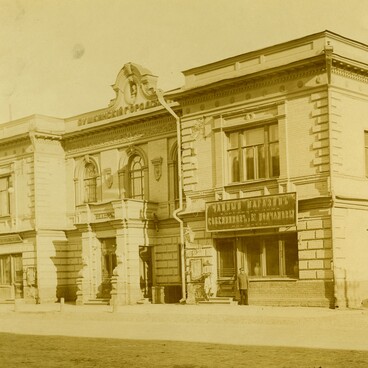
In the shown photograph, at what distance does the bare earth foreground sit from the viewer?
43.1 ft

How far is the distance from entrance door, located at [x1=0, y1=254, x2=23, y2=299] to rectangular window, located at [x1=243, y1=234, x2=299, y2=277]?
1518 cm

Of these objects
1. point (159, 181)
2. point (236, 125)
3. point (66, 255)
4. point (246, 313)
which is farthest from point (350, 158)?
point (66, 255)

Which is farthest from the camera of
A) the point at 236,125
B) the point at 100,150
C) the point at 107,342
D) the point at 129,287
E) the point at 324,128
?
the point at 100,150

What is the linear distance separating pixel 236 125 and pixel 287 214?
4.44 meters

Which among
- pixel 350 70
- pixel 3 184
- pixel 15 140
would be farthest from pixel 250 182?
pixel 3 184

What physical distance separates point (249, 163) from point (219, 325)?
30.8ft

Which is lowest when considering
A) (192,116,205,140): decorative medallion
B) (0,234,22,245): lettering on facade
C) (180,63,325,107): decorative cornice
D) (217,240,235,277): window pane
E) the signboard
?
(217,240,235,277): window pane

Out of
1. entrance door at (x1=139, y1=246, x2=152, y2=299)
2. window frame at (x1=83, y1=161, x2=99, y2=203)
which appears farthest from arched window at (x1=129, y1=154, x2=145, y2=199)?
entrance door at (x1=139, y1=246, x2=152, y2=299)

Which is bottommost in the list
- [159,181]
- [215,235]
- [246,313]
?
[246,313]

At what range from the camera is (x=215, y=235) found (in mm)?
29297

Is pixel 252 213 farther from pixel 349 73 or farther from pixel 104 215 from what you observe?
pixel 104 215

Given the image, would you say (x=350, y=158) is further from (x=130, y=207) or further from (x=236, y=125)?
(x=130, y=207)

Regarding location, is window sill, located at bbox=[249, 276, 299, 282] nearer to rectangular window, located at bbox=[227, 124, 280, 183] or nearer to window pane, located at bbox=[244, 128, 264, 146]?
rectangular window, located at bbox=[227, 124, 280, 183]

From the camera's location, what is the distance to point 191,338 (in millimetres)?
17078
